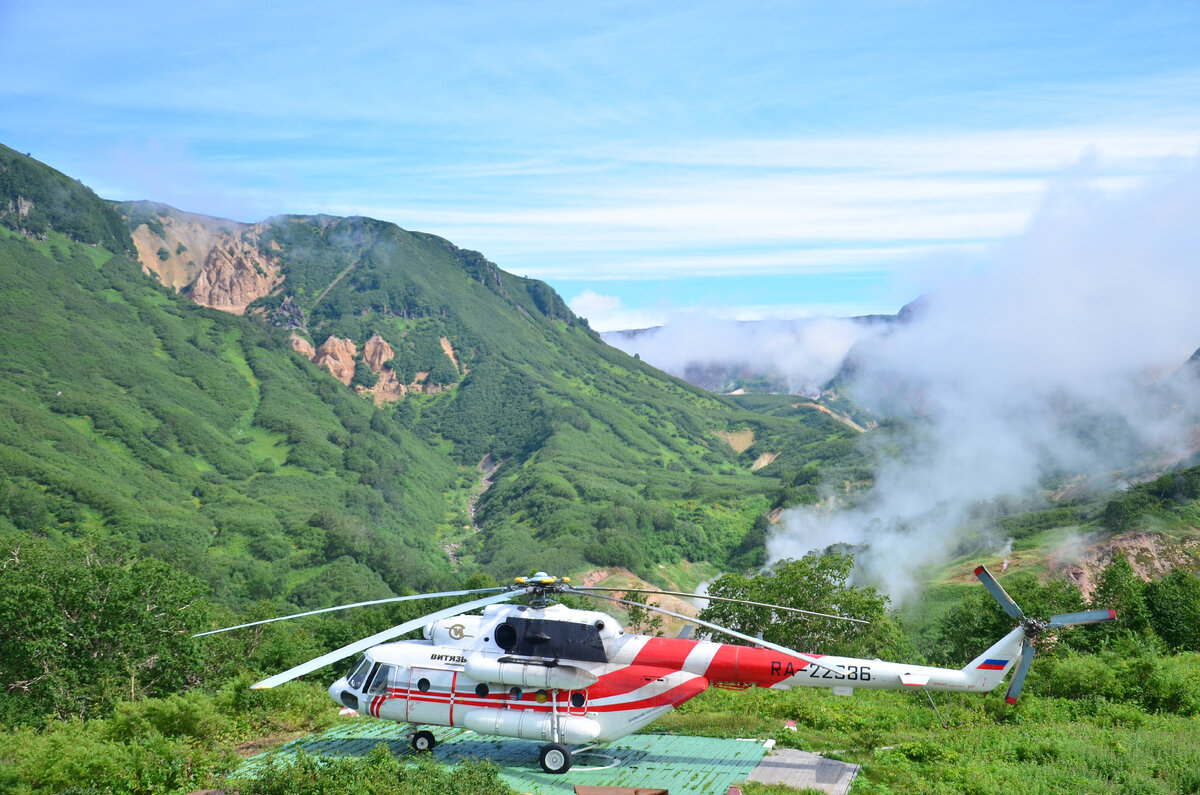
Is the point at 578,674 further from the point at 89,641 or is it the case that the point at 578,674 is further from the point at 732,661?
the point at 89,641

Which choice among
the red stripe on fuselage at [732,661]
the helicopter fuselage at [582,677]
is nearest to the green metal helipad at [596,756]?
the helicopter fuselage at [582,677]

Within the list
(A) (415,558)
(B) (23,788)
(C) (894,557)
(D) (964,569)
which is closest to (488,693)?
(B) (23,788)

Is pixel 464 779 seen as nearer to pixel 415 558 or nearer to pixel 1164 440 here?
pixel 415 558

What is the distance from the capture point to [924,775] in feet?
61.8

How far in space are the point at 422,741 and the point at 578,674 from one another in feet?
19.0

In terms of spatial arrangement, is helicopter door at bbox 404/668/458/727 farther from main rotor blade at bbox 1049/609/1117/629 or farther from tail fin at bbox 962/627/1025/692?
main rotor blade at bbox 1049/609/1117/629

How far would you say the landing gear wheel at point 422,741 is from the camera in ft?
75.8

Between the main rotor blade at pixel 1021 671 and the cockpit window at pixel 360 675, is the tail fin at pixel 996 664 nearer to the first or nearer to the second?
the main rotor blade at pixel 1021 671

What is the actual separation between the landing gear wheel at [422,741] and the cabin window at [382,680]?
194 cm

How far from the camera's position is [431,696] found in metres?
22.2

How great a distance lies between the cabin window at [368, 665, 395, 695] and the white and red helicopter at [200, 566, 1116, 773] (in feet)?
0.14

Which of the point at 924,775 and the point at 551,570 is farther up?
the point at 924,775

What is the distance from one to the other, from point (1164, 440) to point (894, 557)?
83.1m

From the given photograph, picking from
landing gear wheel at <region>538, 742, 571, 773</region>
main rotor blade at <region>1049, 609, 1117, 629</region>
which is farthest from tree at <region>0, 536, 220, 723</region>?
main rotor blade at <region>1049, 609, 1117, 629</region>
